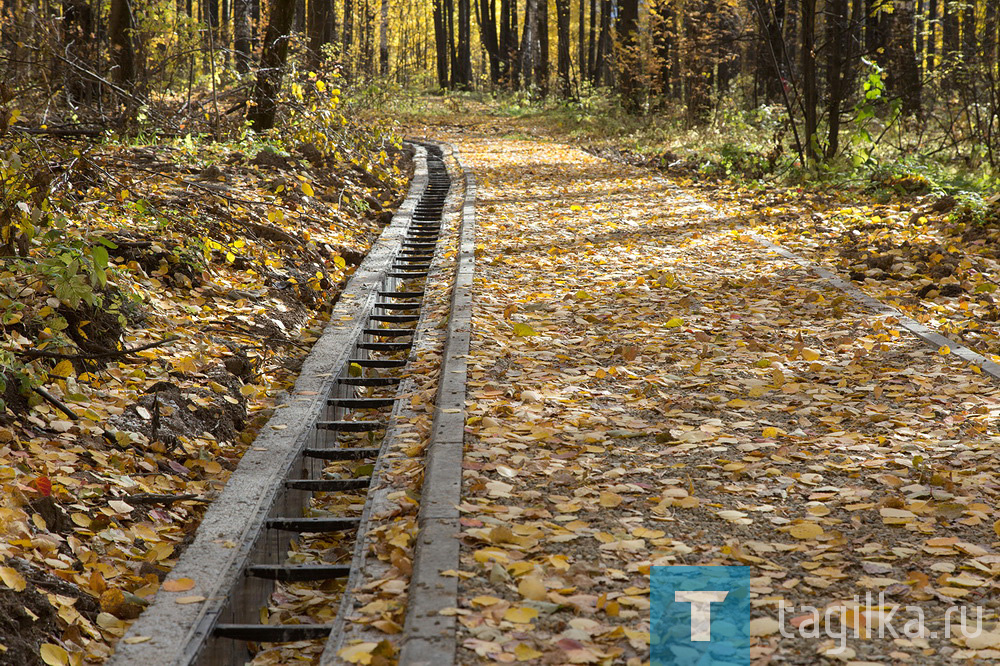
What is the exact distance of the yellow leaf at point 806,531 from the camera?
131 inches

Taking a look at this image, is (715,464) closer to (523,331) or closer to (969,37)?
(523,331)

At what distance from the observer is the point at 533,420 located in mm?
4574

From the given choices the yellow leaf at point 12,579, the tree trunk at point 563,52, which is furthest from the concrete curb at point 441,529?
the tree trunk at point 563,52

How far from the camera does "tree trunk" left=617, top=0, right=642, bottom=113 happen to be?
73.0ft

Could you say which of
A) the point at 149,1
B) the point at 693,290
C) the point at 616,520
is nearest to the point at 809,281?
the point at 693,290

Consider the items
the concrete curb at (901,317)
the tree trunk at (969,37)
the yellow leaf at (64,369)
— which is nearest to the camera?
the yellow leaf at (64,369)

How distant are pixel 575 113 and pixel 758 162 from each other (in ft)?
45.1

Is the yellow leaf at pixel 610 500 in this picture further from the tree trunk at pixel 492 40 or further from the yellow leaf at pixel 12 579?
the tree trunk at pixel 492 40

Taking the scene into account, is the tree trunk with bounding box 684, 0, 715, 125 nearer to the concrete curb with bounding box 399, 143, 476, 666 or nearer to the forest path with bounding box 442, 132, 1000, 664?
the forest path with bounding box 442, 132, 1000, 664

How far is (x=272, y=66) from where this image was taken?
38.5 feet

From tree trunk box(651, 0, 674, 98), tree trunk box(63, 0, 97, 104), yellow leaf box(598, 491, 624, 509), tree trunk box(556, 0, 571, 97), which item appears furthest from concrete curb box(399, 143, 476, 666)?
tree trunk box(556, 0, 571, 97)

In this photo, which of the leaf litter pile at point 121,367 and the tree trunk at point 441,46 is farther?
the tree trunk at point 441,46

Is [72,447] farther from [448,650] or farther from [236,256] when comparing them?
[236,256]

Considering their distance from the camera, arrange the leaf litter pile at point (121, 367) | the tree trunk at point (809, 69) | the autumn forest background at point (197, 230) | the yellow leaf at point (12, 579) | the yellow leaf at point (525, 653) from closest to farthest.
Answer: the yellow leaf at point (525, 653) < the yellow leaf at point (12, 579) < the leaf litter pile at point (121, 367) < the autumn forest background at point (197, 230) < the tree trunk at point (809, 69)
